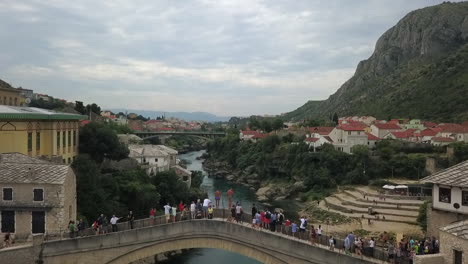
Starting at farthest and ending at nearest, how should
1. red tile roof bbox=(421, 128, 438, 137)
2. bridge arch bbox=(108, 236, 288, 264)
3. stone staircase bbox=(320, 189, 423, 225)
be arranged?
red tile roof bbox=(421, 128, 438, 137) → stone staircase bbox=(320, 189, 423, 225) → bridge arch bbox=(108, 236, 288, 264)

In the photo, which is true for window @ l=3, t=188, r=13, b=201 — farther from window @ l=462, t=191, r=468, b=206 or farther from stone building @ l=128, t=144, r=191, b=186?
stone building @ l=128, t=144, r=191, b=186

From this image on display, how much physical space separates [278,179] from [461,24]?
378ft

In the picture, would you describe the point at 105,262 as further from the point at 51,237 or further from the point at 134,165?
the point at 134,165

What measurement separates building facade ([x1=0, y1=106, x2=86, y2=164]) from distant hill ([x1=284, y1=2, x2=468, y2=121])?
291 ft

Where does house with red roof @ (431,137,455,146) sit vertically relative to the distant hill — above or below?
below

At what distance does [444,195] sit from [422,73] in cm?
11950

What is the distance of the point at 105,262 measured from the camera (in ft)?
78.2

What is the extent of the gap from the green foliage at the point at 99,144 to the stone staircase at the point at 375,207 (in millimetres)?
29530

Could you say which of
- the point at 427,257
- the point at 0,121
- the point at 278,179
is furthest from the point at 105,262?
the point at 278,179

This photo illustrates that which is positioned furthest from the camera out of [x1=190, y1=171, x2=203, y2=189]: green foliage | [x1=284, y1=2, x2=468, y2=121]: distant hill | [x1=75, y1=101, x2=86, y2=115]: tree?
[x1=284, y1=2, x2=468, y2=121]: distant hill

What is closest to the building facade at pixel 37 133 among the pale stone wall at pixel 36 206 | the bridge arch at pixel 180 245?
the pale stone wall at pixel 36 206

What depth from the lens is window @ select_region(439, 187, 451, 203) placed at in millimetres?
24609

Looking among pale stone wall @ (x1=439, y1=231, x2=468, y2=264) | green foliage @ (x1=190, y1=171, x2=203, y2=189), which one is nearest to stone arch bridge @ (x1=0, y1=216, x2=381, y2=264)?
pale stone wall @ (x1=439, y1=231, x2=468, y2=264)

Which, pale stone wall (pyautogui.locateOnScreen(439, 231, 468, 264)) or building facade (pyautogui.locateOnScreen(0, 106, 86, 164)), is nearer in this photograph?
pale stone wall (pyautogui.locateOnScreen(439, 231, 468, 264))
